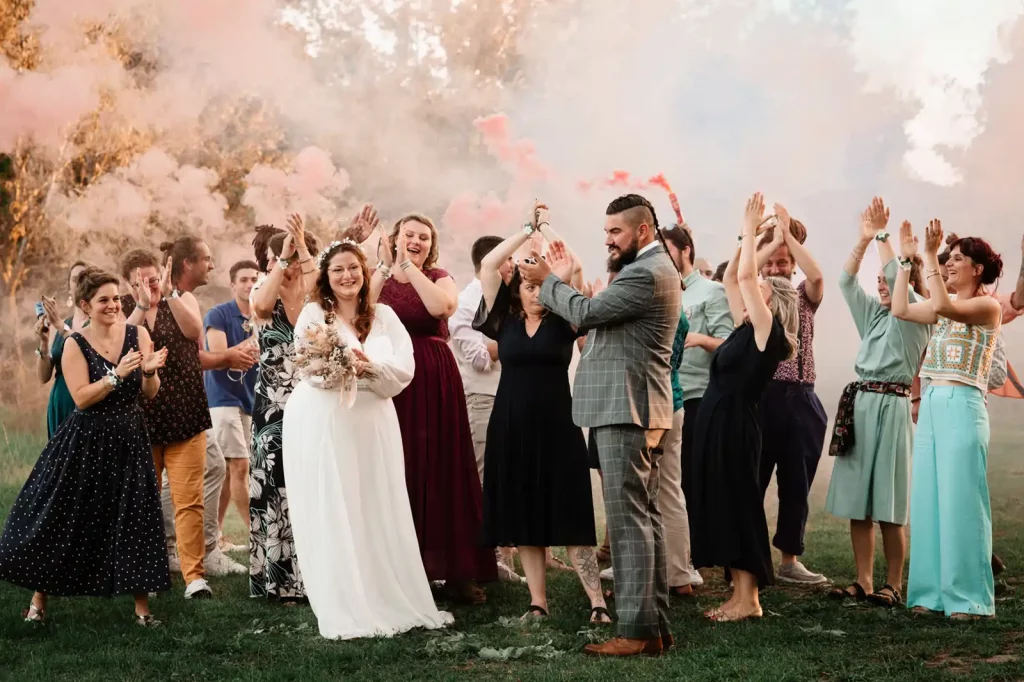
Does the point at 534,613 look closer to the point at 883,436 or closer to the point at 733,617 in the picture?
the point at 733,617

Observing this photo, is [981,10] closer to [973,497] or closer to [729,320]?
[729,320]

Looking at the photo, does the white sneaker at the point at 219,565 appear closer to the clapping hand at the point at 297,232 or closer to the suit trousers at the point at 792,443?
the clapping hand at the point at 297,232

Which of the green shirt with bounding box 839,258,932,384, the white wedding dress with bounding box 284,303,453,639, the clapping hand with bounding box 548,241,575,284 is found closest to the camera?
the clapping hand with bounding box 548,241,575,284

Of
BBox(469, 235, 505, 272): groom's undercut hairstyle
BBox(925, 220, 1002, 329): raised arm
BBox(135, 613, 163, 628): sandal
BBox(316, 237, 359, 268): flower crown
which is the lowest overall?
BBox(135, 613, 163, 628): sandal

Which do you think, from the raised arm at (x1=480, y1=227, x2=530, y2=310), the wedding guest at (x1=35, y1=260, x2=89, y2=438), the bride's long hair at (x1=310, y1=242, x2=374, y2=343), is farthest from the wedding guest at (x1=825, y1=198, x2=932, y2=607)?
the wedding guest at (x1=35, y1=260, x2=89, y2=438)

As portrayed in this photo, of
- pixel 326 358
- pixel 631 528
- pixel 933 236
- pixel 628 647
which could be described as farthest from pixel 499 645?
pixel 933 236

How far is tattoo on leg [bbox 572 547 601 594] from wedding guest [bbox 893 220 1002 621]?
5.26ft

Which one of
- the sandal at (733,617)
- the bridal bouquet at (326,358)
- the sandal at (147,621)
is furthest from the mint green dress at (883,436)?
the sandal at (147,621)

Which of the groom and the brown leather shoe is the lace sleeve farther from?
the brown leather shoe

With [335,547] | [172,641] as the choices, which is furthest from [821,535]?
[172,641]

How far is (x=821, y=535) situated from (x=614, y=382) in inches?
180

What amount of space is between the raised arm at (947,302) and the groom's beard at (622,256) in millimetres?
1477

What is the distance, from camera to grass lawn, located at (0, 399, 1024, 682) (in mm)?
4461

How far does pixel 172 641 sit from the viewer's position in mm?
5020
